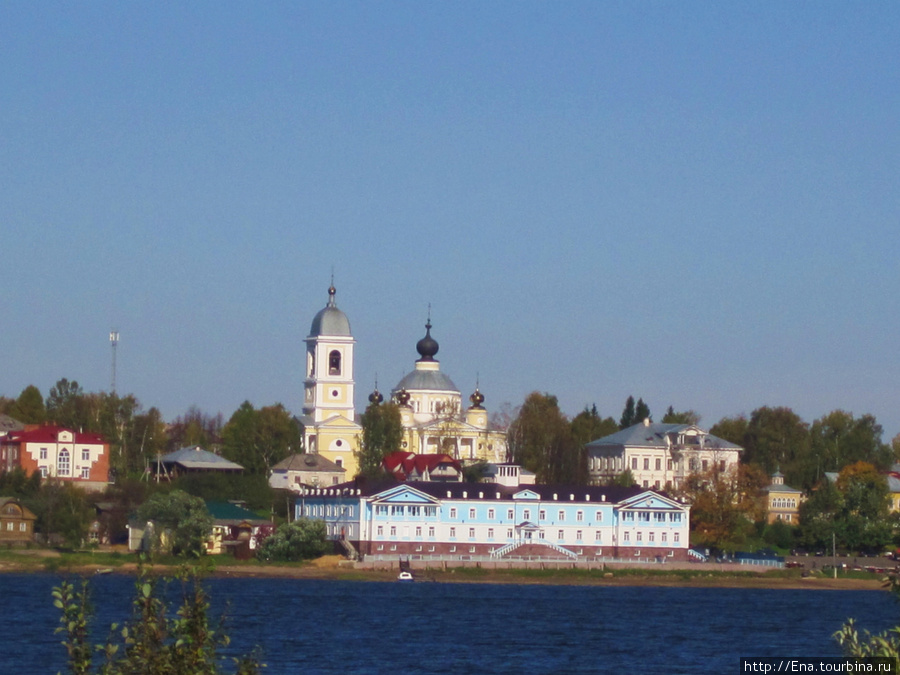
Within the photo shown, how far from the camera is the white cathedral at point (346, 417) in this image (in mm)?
100500

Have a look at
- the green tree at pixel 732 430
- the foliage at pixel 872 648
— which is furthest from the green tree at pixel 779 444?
the foliage at pixel 872 648

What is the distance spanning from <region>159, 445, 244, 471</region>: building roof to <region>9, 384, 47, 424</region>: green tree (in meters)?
16.2

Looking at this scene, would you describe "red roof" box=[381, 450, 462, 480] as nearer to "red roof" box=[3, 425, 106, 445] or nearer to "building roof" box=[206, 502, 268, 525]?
"building roof" box=[206, 502, 268, 525]

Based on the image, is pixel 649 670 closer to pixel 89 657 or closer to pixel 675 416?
pixel 89 657

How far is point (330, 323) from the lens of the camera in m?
104

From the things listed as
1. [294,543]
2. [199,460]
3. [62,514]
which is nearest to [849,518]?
[294,543]

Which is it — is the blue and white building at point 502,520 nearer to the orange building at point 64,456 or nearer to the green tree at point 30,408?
the orange building at point 64,456

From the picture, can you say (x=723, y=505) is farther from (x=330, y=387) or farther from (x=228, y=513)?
(x=330, y=387)

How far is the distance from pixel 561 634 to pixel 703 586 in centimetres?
2380

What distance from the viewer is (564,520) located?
7931cm

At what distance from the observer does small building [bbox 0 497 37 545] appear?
75.9 meters

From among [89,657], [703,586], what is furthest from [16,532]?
[89,657]

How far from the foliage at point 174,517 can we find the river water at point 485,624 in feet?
10.2

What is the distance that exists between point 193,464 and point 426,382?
18597 millimetres
